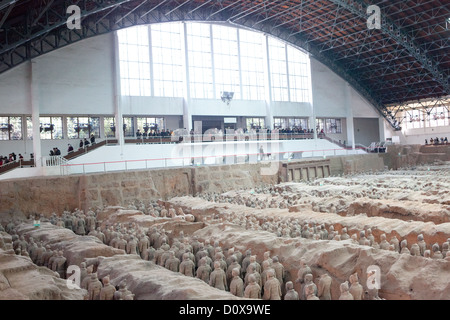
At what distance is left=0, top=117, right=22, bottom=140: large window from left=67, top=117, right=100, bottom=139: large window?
300cm

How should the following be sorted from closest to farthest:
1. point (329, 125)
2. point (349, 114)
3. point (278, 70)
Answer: point (278, 70)
point (349, 114)
point (329, 125)

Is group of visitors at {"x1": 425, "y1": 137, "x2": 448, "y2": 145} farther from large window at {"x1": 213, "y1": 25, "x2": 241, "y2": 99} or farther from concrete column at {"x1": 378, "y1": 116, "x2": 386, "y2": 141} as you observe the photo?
large window at {"x1": 213, "y1": 25, "x2": 241, "y2": 99}

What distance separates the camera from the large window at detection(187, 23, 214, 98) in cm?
3092

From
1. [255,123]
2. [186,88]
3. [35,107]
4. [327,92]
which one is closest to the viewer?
[35,107]

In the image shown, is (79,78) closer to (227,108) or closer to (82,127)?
(82,127)

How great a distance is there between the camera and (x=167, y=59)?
29781 mm

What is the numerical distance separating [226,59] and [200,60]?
95.5 inches

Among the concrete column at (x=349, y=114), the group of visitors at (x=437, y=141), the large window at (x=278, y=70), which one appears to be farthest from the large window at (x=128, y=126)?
the group of visitors at (x=437, y=141)

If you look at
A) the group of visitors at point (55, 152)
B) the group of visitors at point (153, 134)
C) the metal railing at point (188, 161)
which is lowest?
the metal railing at point (188, 161)

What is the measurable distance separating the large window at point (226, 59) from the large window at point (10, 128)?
14549 millimetres

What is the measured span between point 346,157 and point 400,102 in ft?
43.8

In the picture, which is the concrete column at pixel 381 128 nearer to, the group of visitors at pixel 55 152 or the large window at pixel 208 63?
the large window at pixel 208 63

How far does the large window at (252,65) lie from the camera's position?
33719 mm

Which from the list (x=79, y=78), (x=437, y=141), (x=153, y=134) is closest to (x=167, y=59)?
(x=153, y=134)
